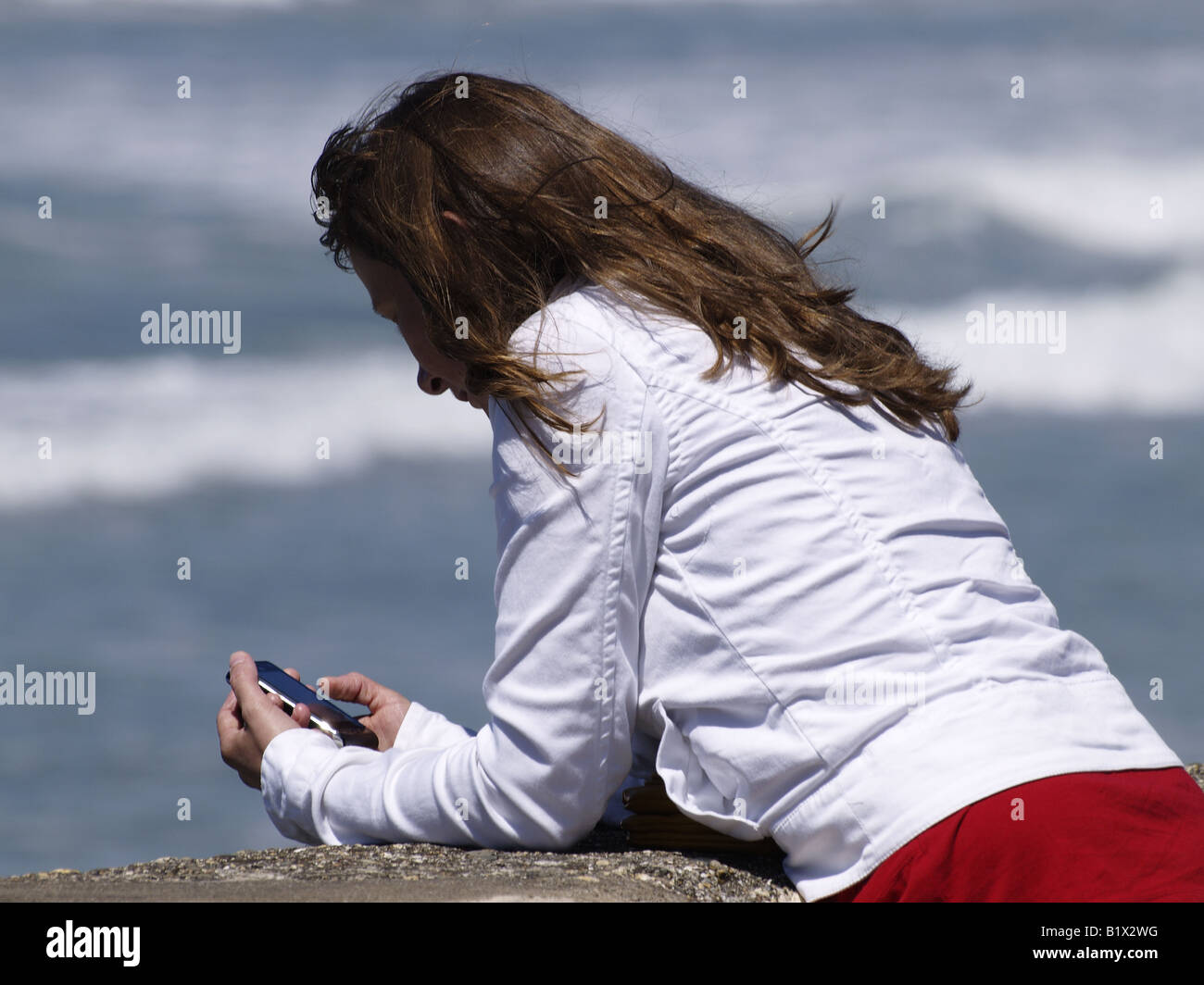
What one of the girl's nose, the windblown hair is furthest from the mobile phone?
the windblown hair

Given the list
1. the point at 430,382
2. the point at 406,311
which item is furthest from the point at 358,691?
the point at 406,311

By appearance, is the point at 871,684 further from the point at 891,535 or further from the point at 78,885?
the point at 78,885

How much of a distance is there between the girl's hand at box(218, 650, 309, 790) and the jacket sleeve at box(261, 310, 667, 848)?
1.64ft

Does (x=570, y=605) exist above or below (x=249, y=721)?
above

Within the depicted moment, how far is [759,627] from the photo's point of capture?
2133 millimetres

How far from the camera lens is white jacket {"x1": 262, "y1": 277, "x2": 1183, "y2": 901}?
2.07m

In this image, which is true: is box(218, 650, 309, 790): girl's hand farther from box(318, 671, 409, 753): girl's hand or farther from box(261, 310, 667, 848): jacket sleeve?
box(261, 310, 667, 848): jacket sleeve

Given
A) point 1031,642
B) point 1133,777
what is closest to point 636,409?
point 1031,642

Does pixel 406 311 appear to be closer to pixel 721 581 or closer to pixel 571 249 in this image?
pixel 571 249

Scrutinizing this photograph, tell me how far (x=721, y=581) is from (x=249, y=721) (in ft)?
3.52

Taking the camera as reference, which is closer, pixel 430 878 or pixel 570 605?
pixel 570 605

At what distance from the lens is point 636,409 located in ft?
7.31
